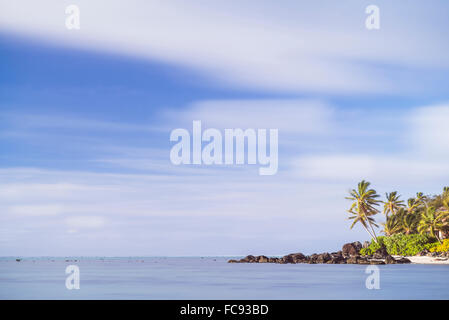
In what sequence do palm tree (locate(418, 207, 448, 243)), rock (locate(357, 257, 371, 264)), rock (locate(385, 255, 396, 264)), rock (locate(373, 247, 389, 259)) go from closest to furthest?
palm tree (locate(418, 207, 448, 243))
rock (locate(385, 255, 396, 264))
rock (locate(357, 257, 371, 264))
rock (locate(373, 247, 389, 259))

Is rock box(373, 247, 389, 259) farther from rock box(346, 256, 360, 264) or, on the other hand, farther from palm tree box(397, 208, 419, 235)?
palm tree box(397, 208, 419, 235)

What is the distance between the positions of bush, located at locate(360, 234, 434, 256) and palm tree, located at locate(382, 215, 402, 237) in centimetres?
210

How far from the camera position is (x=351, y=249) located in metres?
99.3

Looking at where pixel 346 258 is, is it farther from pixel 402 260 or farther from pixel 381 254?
pixel 402 260

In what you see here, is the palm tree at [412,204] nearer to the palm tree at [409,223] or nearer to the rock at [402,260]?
the palm tree at [409,223]

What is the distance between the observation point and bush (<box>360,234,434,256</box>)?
8862cm

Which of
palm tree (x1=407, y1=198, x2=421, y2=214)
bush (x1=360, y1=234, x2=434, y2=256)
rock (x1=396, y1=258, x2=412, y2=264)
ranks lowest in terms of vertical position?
rock (x1=396, y1=258, x2=412, y2=264)

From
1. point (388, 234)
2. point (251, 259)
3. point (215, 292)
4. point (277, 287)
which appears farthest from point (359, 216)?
point (215, 292)

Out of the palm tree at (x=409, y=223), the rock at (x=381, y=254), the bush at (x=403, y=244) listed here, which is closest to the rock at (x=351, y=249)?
the bush at (x=403, y=244)

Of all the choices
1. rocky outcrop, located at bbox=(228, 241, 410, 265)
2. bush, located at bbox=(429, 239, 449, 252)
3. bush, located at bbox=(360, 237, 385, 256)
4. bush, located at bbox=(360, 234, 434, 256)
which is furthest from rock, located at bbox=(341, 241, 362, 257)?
bush, located at bbox=(429, 239, 449, 252)

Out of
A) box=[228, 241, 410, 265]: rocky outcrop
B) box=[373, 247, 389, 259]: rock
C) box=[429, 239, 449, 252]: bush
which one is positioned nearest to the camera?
box=[429, 239, 449, 252]: bush
